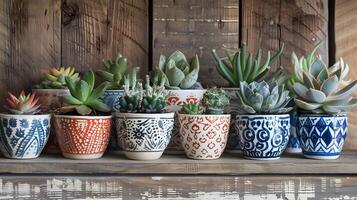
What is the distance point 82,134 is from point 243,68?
0.93 feet

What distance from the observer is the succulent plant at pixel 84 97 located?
0.78 meters

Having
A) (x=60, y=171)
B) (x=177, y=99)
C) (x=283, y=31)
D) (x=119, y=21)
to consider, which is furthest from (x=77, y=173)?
(x=283, y=31)

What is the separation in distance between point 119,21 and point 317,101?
39 centimetres

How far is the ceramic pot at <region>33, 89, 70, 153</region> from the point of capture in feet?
2.78

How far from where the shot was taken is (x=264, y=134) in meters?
0.77

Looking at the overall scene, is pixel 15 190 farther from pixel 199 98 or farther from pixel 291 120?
pixel 291 120

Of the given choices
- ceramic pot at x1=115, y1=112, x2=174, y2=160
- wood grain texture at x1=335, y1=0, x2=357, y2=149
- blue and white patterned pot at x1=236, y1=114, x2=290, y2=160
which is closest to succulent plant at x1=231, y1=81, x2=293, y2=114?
blue and white patterned pot at x1=236, y1=114, x2=290, y2=160

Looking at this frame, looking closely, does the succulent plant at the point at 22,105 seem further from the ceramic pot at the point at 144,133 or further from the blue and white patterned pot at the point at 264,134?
the blue and white patterned pot at the point at 264,134

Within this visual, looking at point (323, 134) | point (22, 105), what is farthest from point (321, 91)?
point (22, 105)

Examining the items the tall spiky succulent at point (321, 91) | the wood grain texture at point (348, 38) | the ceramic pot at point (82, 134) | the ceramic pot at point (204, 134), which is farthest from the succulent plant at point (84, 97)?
the wood grain texture at point (348, 38)

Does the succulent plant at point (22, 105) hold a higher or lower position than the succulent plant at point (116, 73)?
lower

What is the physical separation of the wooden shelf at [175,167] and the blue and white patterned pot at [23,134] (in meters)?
0.02

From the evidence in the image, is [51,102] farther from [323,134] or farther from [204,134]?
[323,134]

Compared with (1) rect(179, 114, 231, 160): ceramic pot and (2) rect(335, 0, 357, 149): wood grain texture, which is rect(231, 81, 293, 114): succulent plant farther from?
(2) rect(335, 0, 357, 149): wood grain texture
